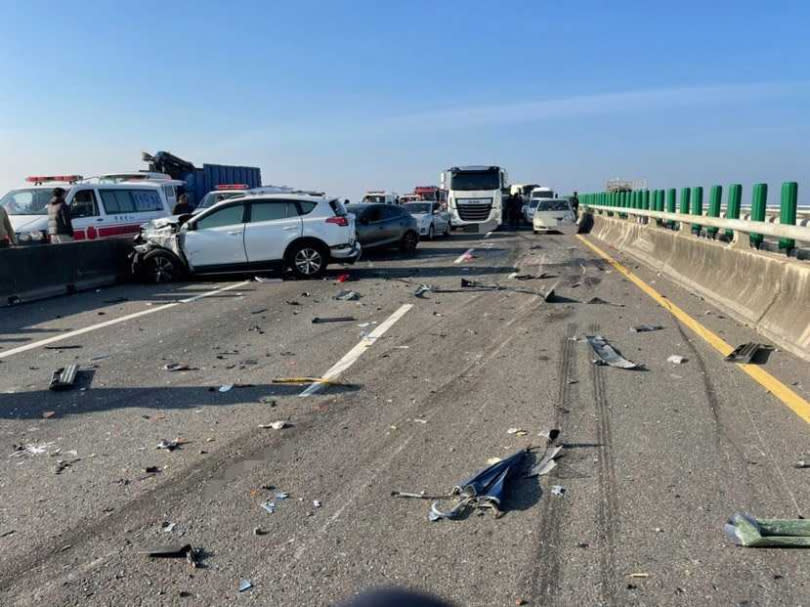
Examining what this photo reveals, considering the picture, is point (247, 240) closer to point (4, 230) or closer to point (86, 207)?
point (4, 230)

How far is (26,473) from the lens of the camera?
4.94 m

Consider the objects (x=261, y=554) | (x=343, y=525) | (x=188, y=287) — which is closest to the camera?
(x=261, y=554)

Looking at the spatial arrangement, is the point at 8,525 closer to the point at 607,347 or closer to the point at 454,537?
the point at 454,537

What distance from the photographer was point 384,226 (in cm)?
2233

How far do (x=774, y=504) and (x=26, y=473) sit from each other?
15.4ft

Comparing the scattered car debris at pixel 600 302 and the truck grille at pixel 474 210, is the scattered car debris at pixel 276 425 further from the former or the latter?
the truck grille at pixel 474 210

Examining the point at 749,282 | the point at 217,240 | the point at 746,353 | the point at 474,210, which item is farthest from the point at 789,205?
the point at 474,210

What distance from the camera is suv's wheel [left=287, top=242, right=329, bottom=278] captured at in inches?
631

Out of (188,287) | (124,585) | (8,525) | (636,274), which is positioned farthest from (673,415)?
(188,287)

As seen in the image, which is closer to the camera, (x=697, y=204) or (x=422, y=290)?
(x=422, y=290)

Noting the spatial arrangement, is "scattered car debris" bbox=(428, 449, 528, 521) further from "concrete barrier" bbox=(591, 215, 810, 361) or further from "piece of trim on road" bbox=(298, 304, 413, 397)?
"concrete barrier" bbox=(591, 215, 810, 361)

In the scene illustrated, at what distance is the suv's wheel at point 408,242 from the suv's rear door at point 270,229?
7.53 metres

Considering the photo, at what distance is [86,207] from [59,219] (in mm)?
2037

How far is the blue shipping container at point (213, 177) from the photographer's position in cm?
3023
